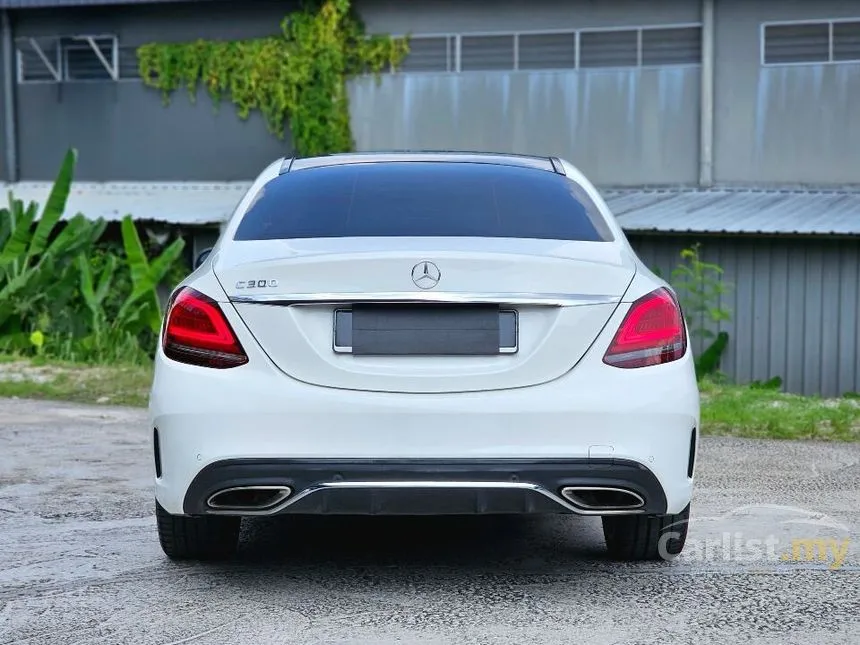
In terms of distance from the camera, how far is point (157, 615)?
4.45 m

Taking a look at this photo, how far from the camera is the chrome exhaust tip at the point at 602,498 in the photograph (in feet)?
14.5

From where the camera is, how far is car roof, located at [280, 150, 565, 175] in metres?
5.68

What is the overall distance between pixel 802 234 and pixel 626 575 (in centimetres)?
1165

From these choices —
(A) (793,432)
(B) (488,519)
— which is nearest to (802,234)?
(A) (793,432)

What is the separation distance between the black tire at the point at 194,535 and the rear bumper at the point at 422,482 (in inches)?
27.9

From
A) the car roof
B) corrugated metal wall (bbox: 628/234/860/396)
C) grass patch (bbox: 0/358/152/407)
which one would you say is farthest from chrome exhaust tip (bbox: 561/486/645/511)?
corrugated metal wall (bbox: 628/234/860/396)

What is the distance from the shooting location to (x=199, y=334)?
4527 millimetres

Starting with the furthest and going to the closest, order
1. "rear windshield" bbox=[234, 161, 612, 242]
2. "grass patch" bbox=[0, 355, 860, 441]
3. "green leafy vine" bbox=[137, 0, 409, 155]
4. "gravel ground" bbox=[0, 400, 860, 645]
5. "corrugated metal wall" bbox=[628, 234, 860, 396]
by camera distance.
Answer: "green leafy vine" bbox=[137, 0, 409, 155] → "corrugated metal wall" bbox=[628, 234, 860, 396] → "grass patch" bbox=[0, 355, 860, 441] → "rear windshield" bbox=[234, 161, 612, 242] → "gravel ground" bbox=[0, 400, 860, 645]

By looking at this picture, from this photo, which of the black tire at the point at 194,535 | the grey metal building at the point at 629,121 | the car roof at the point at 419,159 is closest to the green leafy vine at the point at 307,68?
the grey metal building at the point at 629,121

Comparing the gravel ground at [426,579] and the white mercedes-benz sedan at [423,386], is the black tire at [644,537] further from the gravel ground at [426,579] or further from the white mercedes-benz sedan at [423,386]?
the white mercedes-benz sedan at [423,386]

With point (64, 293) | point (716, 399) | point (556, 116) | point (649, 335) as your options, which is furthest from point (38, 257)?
point (649, 335)

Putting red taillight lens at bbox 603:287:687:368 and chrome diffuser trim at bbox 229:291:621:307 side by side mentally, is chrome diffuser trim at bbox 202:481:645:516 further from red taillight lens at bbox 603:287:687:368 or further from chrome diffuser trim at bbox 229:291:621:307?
chrome diffuser trim at bbox 229:291:621:307

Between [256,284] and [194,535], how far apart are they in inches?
45.1

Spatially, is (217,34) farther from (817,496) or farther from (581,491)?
(581,491)
